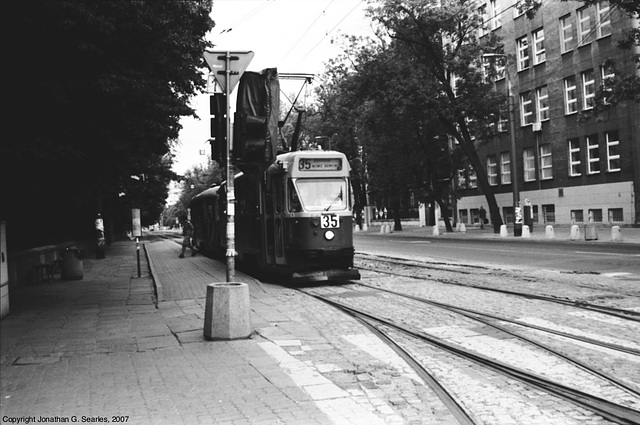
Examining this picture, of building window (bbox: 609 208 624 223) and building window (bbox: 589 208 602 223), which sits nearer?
building window (bbox: 609 208 624 223)

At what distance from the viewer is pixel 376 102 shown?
35469 millimetres

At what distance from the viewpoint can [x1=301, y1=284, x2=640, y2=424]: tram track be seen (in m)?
4.65

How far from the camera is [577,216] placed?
36188mm

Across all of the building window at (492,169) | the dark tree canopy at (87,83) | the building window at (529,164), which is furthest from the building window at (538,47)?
the dark tree canopy at (87,83)

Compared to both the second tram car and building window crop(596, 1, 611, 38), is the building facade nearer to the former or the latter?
building window crop(596, 1, 611, 38)

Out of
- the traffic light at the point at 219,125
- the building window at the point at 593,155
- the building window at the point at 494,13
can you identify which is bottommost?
the traffic light at the point at 219,125

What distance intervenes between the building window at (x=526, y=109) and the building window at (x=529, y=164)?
1.87 m

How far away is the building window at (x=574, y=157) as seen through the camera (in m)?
36.3

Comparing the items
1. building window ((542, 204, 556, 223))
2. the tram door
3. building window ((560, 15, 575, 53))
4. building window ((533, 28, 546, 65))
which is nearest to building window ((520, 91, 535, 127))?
building window ((533, 28, 546, 65))

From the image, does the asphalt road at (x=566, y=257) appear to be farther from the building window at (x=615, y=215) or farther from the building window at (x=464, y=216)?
the building window at (x=464, y=216)

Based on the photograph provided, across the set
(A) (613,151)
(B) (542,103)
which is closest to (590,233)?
(A) (613,151)

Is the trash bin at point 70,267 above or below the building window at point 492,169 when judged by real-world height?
below

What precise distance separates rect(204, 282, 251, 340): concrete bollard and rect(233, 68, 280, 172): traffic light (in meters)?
1.68

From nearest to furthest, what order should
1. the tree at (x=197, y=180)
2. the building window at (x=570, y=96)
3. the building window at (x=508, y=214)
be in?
the building window at (x=570, y=96) → the building window at (x=508, y=214) → the tree at (x=197, y=180)
